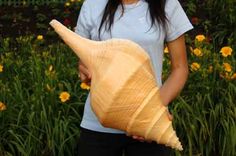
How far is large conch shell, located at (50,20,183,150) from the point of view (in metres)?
1.60

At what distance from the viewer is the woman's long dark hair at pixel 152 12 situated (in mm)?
1926

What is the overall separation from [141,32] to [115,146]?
44 centimetres

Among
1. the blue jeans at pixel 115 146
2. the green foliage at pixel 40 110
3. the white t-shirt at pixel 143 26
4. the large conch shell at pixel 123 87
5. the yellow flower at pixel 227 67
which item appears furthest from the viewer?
the yellow flower at pixel 227 67

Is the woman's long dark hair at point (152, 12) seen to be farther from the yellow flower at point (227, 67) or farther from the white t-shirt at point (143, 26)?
the yellow flower at point (227, 67)

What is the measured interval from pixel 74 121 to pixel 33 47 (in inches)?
42.7

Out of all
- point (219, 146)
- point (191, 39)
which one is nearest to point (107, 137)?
point (219, 146)

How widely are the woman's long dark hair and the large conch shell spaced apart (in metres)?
0.31

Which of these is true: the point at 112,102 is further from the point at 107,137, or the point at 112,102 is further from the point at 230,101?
the point at 230,101

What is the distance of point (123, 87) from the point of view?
159cm

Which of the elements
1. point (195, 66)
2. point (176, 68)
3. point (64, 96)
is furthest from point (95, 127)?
point (195, 66)

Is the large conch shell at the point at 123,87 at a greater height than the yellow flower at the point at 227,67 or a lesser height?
greater

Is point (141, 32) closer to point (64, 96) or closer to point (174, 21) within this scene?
point (174, 21)

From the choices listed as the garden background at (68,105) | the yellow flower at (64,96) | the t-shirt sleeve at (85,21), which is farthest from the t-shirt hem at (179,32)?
the yellow flower at (64,96)

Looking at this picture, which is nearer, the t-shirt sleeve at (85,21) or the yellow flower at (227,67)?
the t-shirt sleeve at (85,21)
